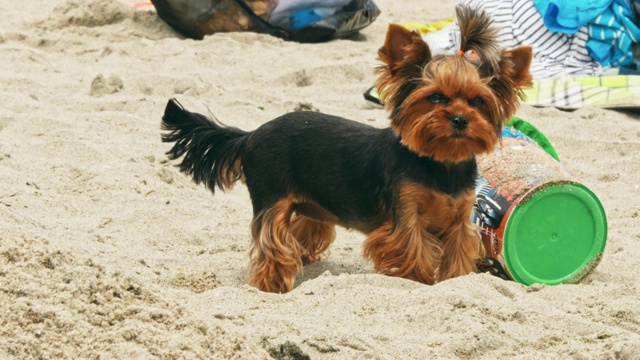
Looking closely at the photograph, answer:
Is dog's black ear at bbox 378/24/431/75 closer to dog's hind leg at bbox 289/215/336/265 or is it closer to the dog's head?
the dog's head

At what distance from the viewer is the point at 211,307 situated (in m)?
3.77

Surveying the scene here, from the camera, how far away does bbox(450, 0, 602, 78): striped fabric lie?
8430 millimetres

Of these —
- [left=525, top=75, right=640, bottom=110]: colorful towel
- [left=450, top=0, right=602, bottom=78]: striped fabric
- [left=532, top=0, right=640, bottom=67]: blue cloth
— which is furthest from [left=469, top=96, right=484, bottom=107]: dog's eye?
[left=532, top=0, right=640, bottom=67]: blue cloth

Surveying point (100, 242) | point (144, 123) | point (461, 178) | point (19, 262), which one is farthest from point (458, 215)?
point (144, 123)

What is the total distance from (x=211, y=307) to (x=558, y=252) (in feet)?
6.05

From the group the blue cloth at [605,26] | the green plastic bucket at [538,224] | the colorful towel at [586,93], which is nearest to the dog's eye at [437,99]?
the green plastic bucket at [538,224]

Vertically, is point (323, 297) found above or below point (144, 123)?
above

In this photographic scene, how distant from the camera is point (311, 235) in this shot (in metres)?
5.12

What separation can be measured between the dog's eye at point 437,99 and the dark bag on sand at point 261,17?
5712 mm

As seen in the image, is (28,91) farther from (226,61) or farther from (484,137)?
(484,137)

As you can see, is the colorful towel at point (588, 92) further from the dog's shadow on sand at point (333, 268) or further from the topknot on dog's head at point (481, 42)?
the topknot on dog's head at point (481, 42)

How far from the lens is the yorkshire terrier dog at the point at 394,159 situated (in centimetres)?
431

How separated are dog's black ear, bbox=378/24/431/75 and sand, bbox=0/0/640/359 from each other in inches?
37.9

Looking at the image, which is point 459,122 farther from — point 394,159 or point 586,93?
point 586,93
